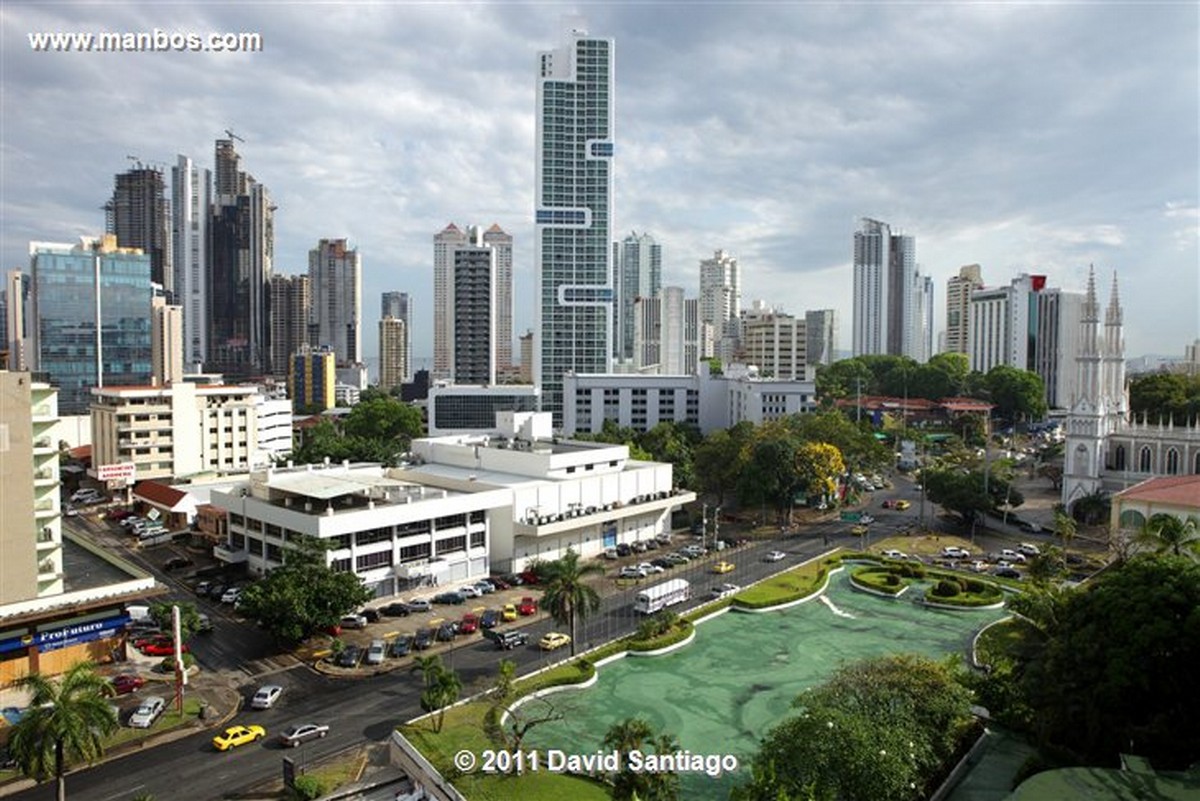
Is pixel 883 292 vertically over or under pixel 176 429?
over

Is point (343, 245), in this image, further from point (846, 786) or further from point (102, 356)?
point (846, 786)

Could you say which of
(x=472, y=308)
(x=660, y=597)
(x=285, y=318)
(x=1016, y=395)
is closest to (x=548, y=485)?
(x=660, y=597)

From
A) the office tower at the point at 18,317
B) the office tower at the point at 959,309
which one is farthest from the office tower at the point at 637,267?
the office tower at the point at 18,317

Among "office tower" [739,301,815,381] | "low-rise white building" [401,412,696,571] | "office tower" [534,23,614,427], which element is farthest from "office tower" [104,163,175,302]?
"low-rise white building" [401,412,696,571]

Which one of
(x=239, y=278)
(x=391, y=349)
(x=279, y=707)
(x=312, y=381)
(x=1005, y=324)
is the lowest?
(x=279, y=707)

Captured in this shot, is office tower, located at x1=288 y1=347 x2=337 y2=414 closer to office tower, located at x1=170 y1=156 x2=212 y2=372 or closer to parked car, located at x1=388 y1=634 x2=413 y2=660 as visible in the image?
office tower, located at x1=170 y1=156 x2=212 y2=372

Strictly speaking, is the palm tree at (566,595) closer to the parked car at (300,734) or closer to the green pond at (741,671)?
the green pond at (741,671)

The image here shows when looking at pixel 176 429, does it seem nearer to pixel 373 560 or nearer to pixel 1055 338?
pixel 373 560
